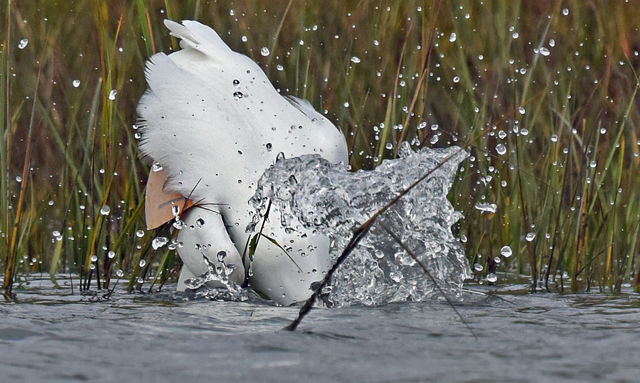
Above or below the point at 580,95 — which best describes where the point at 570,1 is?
above

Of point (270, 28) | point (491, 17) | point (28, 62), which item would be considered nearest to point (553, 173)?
point (491, 17)

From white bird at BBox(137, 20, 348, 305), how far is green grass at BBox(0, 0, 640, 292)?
22 cm

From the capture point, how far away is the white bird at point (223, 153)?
3.42 m

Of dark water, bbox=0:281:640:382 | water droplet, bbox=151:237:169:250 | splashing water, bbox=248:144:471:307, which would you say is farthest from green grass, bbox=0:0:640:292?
dark water, bbox=0:281:640:382

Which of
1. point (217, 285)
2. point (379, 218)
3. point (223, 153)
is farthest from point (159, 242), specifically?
point (379, 218)

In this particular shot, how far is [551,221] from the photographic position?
4.41m

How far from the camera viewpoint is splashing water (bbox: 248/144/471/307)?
3.39 m

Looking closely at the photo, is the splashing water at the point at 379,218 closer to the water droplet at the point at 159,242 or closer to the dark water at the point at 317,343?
the dark water at the point at 317,343

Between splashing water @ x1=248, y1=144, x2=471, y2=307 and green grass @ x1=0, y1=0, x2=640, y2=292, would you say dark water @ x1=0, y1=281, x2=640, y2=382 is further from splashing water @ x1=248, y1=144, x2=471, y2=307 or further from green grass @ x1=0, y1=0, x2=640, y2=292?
green grass @ x1=0, y1=0, x2=640, y2=292

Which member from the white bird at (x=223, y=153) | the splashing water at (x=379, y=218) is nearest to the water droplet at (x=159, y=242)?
the white bird at (x=223, y=153)

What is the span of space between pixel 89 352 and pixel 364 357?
0.60 m

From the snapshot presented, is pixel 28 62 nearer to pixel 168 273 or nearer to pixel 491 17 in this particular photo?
pixel 168 273

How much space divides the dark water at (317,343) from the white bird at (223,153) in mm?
150

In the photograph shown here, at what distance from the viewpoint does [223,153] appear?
3.44 m
